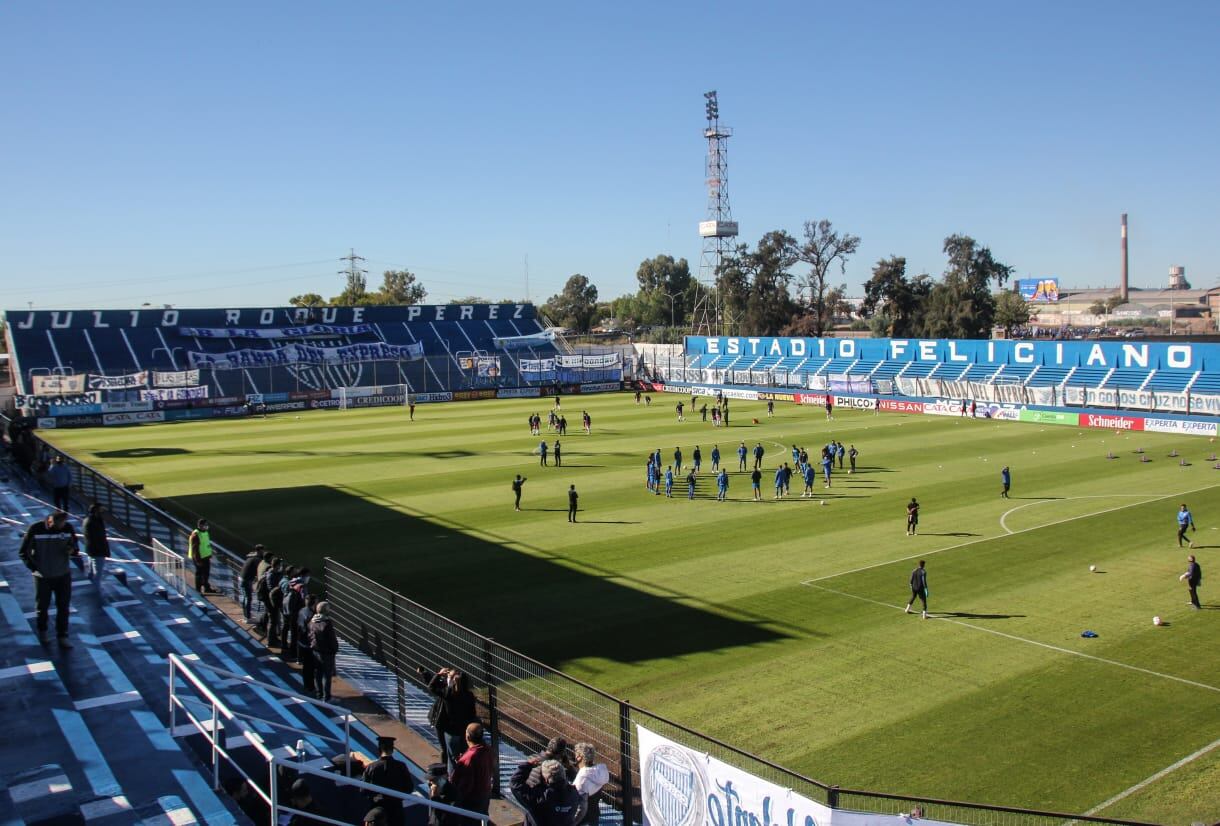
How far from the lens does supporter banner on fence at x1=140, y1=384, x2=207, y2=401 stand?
66938 millimetres

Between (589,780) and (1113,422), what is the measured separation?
50387 millimetres

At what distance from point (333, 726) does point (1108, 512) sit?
85.4 ft

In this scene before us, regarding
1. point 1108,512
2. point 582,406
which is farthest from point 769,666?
point 582,406

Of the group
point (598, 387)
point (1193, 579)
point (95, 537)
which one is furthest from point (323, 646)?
point (598, 387)

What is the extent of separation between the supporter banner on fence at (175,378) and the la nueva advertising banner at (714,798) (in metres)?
66.4

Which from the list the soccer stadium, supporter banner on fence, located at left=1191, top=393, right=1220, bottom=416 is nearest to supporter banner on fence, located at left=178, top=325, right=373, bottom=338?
the soccer stadium

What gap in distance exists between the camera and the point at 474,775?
29.0ft

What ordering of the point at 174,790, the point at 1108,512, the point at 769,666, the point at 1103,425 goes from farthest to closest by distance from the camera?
the point at 1103,425, the point at 1108,512, the point at 769,666, the point at 174,790

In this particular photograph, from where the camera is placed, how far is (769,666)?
17.5 metres

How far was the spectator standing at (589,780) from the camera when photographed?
8664mm

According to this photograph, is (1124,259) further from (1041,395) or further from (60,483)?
(60,483)

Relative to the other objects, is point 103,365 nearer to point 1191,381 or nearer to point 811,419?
point 811,419

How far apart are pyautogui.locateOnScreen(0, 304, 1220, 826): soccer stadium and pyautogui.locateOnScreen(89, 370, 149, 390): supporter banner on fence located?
11915 millimetres

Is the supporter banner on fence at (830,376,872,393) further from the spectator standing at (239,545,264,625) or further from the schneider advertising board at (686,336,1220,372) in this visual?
the spectator standing at (239,545,264,625)
